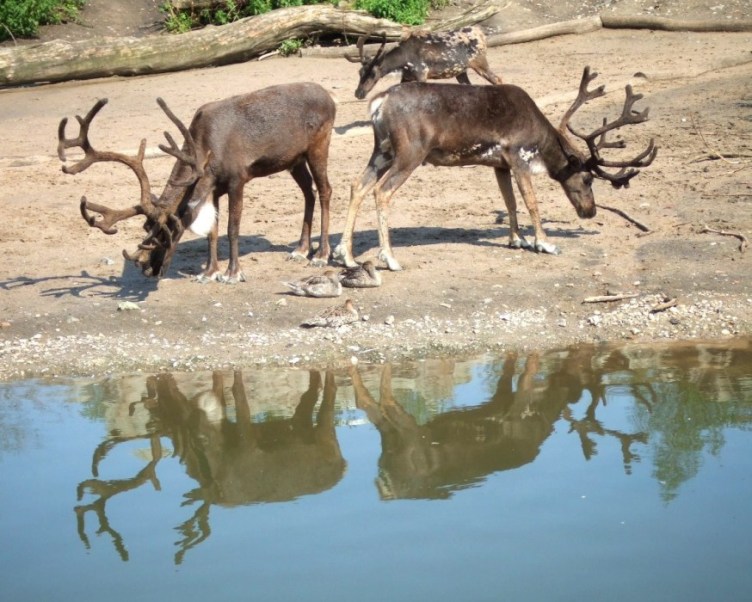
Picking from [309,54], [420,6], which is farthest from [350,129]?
[420,6]

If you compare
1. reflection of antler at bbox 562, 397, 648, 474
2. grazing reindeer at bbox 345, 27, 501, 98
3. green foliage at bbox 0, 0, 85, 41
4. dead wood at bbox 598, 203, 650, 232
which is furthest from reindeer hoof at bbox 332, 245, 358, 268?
green foliage at bbox 0, 0, 85, 41

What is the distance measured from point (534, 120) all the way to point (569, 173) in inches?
29.3

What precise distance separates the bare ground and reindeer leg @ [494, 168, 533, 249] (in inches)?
5.2

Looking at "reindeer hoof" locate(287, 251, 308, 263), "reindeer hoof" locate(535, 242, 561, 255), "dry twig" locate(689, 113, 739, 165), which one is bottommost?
"reindeer hoof" locate(287, 251, 308, 263)

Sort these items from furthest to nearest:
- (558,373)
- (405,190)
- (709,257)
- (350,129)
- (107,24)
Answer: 1. (107,24)
2. (350,129)
3. (405,190)
4. (709,257)
5. (558,373)

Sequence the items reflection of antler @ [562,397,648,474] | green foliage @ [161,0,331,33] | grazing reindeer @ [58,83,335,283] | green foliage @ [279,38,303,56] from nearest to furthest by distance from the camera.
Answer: reflection of antler @ [562,397,648,474], grazing reindeer @ [58,83,335,283], green foliage @ [279,38,303,56], green foliage @ [161,0,331,33]

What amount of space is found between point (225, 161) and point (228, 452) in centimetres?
365

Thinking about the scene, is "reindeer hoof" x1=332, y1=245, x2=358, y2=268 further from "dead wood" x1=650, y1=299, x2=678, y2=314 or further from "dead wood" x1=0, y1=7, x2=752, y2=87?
"dead wood" x1=0, y1=7, x2=752, y2=87

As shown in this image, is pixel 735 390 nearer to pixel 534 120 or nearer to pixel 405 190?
pixel 534 120

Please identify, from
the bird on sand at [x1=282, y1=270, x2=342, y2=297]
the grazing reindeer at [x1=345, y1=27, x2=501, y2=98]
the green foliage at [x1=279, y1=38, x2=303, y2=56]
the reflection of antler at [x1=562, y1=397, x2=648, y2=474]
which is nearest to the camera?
the reflection of antler at [x1=562, y1=397, x2=648, y2=474]

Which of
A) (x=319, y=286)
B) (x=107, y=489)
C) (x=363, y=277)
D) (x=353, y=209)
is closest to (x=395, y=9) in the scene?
(x=353, y=209)

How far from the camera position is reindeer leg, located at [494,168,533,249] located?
Result: 11.8 metres

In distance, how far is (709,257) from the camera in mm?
11305

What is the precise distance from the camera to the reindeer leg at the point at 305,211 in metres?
11.8
